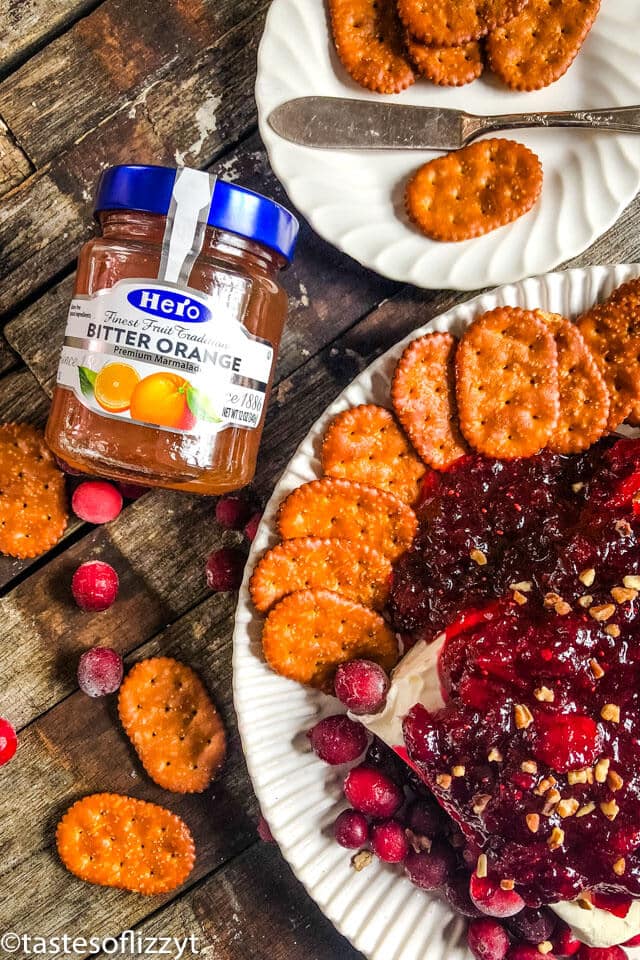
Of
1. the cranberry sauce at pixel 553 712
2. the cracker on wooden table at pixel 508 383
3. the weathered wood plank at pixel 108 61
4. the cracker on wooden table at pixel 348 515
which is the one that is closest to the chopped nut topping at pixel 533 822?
the cranberry sauce at pixel 553 712

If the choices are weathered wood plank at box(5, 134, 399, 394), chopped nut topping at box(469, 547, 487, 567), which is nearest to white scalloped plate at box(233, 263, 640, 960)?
weathered wood plank at box(5, 134, 399, 394)

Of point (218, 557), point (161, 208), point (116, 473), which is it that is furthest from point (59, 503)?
point (161, 208)

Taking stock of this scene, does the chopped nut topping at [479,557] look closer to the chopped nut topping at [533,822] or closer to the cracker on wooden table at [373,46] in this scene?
the chopped nut topping at [533,822]

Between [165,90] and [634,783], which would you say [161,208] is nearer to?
[165,90]

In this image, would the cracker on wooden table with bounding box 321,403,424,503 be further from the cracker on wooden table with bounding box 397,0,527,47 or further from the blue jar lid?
the cracker on wooden table with bounding box 397,0,527,47

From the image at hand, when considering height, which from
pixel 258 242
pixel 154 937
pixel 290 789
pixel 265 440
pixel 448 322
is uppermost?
pixel 258 242

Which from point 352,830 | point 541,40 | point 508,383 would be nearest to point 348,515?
point 508,383

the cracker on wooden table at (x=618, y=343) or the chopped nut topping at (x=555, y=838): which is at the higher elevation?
the cracker on wooden table at (x=618, y=343)
